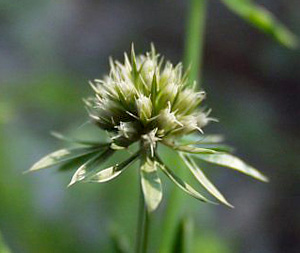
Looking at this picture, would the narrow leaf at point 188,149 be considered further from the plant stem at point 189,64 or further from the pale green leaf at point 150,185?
the plant stem at point 189,64

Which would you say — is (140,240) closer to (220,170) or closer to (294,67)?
(220,170)

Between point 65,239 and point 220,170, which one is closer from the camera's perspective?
point 65,239

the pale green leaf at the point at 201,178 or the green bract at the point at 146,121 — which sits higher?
the green bract at the point at 146,121

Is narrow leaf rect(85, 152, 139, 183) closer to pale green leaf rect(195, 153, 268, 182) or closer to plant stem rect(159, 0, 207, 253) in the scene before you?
pale green leaf rect(195, 153, 268, 182)

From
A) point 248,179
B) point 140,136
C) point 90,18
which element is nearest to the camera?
point 140,136

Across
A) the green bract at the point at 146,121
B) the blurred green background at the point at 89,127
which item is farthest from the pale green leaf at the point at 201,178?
the blurred green background at the point at 89,127

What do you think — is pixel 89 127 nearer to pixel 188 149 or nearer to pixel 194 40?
pixel 194 40

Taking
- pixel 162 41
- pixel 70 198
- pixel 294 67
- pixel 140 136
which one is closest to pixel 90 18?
pixel 162 41

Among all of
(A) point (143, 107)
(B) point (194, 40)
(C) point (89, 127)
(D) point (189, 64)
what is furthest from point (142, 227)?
(C) point (89, 127)
